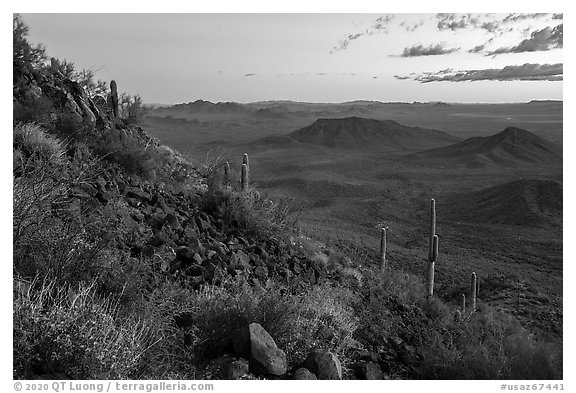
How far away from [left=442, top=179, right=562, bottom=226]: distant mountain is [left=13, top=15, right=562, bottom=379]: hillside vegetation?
38.7 metres

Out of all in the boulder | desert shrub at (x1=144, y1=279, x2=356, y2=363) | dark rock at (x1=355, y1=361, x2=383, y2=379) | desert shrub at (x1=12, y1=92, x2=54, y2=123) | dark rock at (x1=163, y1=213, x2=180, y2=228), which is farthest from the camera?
desert shrub at (x1=12, y1=92, x2=54, y2=123)

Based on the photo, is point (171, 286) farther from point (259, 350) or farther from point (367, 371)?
point (367, 371)

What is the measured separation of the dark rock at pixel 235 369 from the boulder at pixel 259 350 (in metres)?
0.08

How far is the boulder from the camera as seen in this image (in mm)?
4891

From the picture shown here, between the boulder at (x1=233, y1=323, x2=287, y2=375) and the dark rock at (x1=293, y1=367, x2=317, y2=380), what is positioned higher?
the boulder at (x1=233, y1=323, x2=287, y2=375)

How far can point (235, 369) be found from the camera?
481 cm

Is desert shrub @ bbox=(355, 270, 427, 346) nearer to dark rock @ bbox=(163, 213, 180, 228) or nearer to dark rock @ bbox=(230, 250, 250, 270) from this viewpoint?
dark rock @ bbox=(230, 250, 250, 270)

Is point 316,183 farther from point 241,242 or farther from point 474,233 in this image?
point 241,242

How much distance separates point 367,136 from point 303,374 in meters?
130

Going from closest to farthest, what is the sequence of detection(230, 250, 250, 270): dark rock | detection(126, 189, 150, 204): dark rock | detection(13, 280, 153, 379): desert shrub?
detection(13, 280, 153, 379): desert shrub → detection(230, 250, 250, 270): dark rock → detection(126, 189, 150, 204): dark rock

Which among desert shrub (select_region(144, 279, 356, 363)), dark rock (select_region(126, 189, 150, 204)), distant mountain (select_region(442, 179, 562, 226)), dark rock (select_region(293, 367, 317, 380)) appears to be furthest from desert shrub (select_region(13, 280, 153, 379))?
distant mountain (select_region(442, 179, 562, 226))

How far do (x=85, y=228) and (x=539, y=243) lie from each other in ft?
125

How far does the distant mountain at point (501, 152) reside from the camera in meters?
87.4

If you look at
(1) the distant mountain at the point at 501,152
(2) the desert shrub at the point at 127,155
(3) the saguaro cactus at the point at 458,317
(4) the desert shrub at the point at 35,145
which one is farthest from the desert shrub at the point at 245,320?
(1) the distant mountain at the point at 501,152
